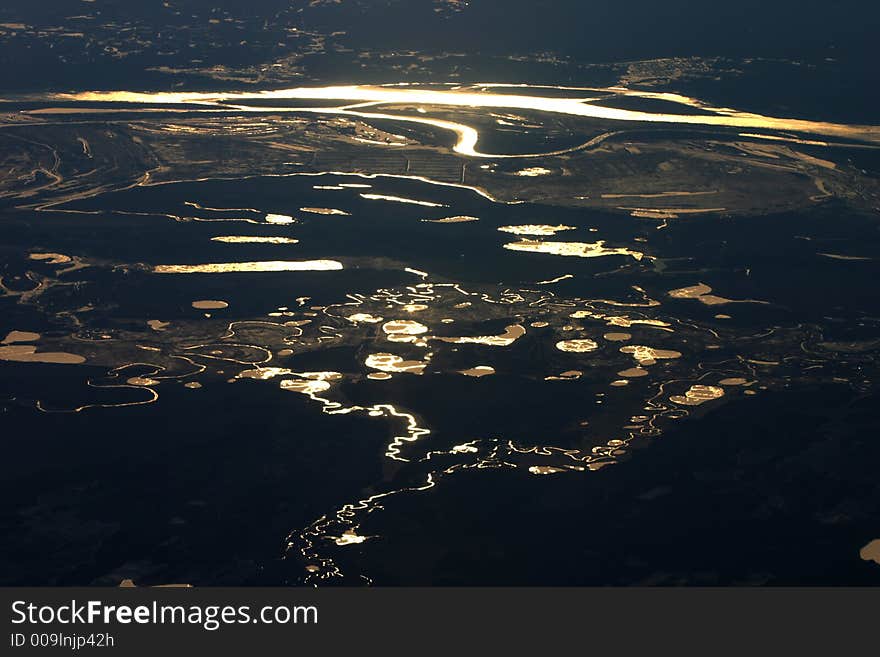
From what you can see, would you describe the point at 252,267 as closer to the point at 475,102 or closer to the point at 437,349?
the point at 437,349

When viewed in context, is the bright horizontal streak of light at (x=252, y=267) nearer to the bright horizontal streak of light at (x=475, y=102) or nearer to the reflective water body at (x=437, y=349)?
the reflective water body at (x=437, y=349)

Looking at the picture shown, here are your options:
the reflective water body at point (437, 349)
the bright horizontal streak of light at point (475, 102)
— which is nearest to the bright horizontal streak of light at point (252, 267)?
the reflective water body at point (437, 349)

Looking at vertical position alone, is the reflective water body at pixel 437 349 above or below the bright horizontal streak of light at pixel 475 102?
below

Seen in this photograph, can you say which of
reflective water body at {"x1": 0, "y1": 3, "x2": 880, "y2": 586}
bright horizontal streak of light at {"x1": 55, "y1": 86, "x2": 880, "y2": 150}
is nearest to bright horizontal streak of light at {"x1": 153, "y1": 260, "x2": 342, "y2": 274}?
reflective water body at {"x1": 0, "y1": 3, "x2": 880, "y2": 586}

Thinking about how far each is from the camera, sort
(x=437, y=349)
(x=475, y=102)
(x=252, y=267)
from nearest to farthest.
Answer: (x=437, y=349) → (x=252, y=267) → (x=475, y=102)

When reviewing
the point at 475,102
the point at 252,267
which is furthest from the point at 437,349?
the point at 475,102

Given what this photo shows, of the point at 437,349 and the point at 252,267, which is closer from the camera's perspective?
the point at 437,349

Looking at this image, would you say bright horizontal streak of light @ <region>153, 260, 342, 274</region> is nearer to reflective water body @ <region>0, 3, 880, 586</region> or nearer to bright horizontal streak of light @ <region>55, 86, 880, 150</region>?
reflective water body @ <region>0, 3, 880, 586</region>
